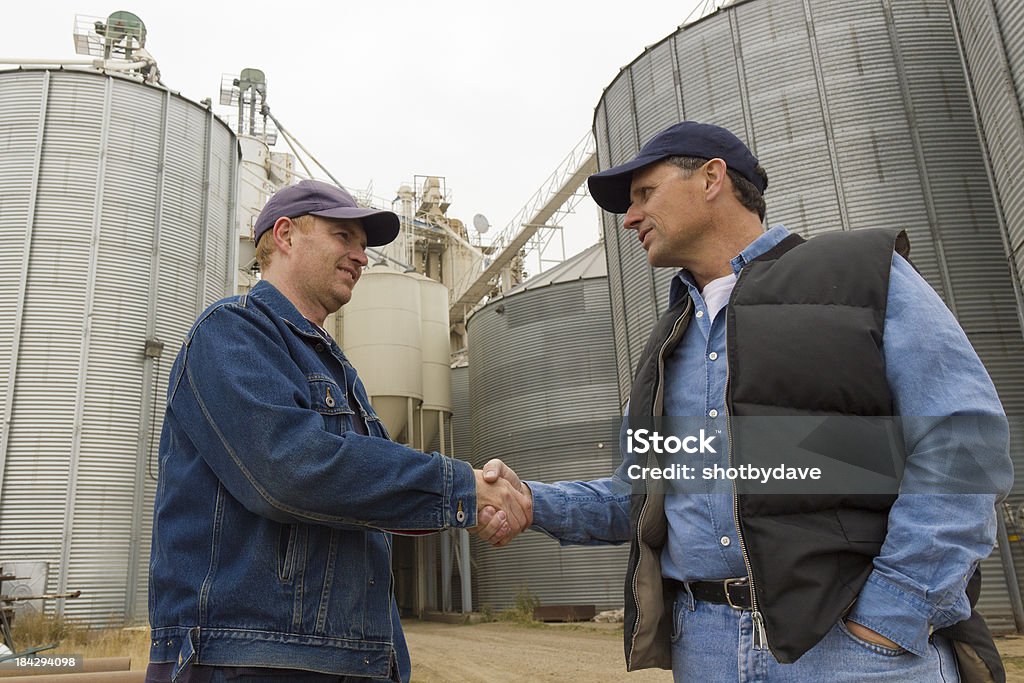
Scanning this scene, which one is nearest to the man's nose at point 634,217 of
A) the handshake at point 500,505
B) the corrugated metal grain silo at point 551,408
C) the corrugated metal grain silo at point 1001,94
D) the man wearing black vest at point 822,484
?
the man wearing black vest at point 822,484

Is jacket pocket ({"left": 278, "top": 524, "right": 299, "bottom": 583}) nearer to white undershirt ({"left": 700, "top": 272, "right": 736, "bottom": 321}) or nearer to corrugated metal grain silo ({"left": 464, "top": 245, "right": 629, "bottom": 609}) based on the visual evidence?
white undershirt ({"left": 700, "top": 272, "right": 736, "bottom": 321})

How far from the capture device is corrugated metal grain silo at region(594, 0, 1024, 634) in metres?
12.9

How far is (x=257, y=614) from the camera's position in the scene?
2305 mm

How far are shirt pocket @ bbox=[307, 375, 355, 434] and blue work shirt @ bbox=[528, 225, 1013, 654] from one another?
1018mm

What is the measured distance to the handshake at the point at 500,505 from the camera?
117 inches

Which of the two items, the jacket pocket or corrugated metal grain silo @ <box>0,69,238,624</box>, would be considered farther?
corrugated metal grain silo @ <box>0,69,238,624</box>

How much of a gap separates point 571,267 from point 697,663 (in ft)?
75.2

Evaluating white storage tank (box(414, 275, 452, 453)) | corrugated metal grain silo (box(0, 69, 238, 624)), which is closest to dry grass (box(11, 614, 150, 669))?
corrugated metal grain silo (box(0, 69, 238, 624))

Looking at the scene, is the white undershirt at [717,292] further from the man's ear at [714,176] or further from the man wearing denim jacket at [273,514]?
the man wearing denim jacket at [273,514]

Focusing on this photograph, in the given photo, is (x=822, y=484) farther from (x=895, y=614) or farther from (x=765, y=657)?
(x=765, y=657)

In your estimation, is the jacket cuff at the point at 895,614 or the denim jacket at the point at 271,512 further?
the denim jacket at the point at 271,512

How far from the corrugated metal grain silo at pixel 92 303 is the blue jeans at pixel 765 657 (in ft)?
51.2

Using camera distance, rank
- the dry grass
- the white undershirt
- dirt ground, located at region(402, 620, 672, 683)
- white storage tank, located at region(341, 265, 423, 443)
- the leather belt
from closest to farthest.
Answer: the leather belt, the white undershirt, dirt ground, located at region(402, 620, 672, 683), the dry grass, white storage tank, located at region(341, 265, 423, 443)

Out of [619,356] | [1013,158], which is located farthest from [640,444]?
[619,356]
